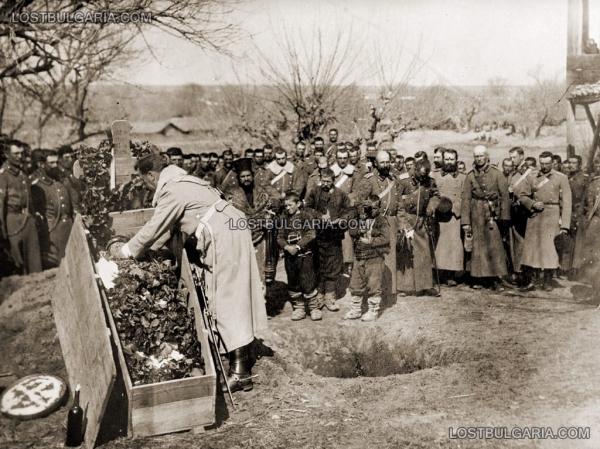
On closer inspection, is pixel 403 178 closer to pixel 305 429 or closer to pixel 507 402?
pixel 507 402

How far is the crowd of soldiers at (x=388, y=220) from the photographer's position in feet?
24.7

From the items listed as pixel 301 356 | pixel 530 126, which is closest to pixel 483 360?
pixel 301 356

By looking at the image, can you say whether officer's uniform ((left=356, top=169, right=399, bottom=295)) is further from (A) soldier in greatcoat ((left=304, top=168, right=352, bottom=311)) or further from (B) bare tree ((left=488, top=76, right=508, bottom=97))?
(B) bare tree ((left=488, top=76, right=508, bottom=97))

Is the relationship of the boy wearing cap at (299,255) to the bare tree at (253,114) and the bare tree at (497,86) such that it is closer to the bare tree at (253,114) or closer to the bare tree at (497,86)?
the bare tree at (253,114)

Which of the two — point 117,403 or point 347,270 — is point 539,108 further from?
point 117,403

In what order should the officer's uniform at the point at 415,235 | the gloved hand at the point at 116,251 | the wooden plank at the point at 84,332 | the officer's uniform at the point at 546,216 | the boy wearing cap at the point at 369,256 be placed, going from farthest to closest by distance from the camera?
the officer's uniform at the point at 546,216
the officer's uniform at the point at 415,235
the boy wearing cap at the point at 369,256
the gloved hand at the point at 116,251
the wooden plank at the point at 84,332

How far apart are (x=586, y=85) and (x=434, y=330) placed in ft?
19.7

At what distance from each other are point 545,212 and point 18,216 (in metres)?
8.16

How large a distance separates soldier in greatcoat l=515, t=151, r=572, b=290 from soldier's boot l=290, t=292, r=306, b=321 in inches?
134

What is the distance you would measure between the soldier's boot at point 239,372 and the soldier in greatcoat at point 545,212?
192 inches

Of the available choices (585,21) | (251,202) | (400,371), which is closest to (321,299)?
(400,371)

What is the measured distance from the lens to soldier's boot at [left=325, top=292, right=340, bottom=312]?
311 inches

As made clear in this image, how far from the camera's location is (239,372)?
5512 millimetres

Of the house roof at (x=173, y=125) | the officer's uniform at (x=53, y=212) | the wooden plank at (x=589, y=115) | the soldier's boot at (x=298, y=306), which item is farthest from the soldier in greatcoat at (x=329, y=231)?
the house roof at (x=173, y=125)
